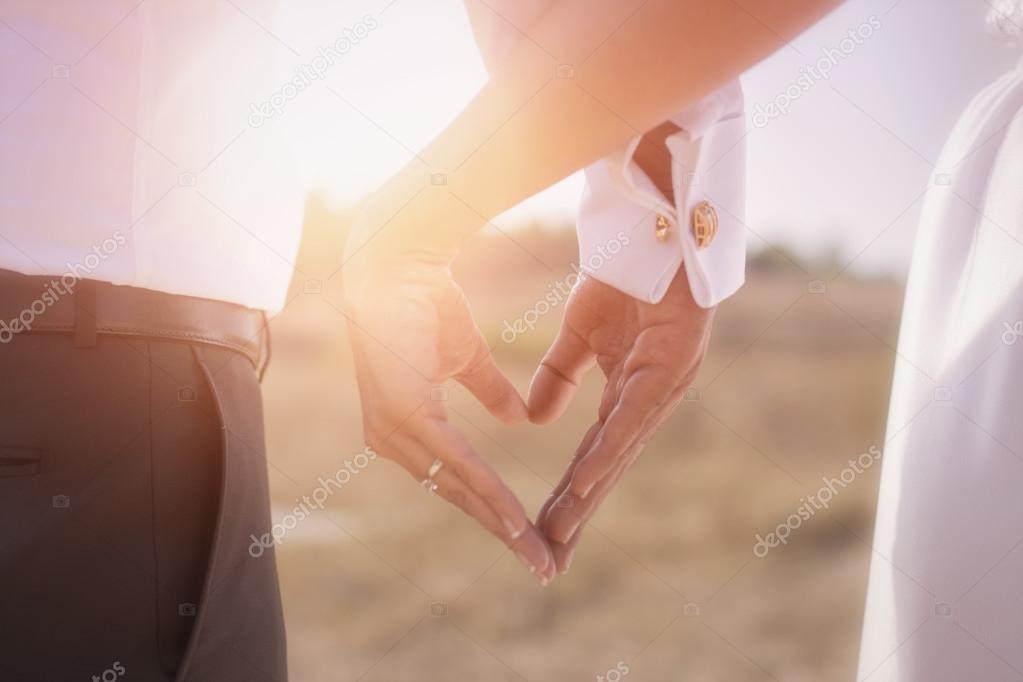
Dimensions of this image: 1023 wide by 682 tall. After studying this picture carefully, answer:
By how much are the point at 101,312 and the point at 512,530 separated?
435 mm

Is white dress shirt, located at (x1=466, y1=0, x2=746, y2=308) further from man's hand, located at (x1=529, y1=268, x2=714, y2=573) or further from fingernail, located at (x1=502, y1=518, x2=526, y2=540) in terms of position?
fingernail, located at (x1=502, y1=518, x2=526, y2=540)

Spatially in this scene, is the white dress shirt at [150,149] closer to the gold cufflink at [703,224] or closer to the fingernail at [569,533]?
the gold cufflink at [703,224]

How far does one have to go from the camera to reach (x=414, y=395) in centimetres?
98

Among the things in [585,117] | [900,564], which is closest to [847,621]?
[900,564]

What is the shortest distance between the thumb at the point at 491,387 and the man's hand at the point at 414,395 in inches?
4.4

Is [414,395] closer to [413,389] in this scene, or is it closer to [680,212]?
[413,389]

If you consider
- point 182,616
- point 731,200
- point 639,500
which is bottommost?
point 639,500

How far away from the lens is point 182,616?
0.91 m

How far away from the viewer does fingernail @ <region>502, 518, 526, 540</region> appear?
0.97 meters

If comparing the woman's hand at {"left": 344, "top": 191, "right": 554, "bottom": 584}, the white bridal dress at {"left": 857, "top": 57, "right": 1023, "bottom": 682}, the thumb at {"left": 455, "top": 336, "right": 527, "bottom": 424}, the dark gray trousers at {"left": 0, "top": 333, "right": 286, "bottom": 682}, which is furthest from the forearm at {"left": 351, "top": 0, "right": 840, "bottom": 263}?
the white bridal dress at {"left": 857, "top": 57, "right": 1023, "bottom": 682}

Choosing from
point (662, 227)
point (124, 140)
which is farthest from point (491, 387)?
point (124, 140)

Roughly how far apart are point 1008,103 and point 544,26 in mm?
573

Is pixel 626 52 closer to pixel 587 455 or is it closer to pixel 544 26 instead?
pixel 544 26

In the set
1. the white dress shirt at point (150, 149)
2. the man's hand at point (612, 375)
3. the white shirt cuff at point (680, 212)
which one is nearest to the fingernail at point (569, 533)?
the man's hand at point (612, 375)
